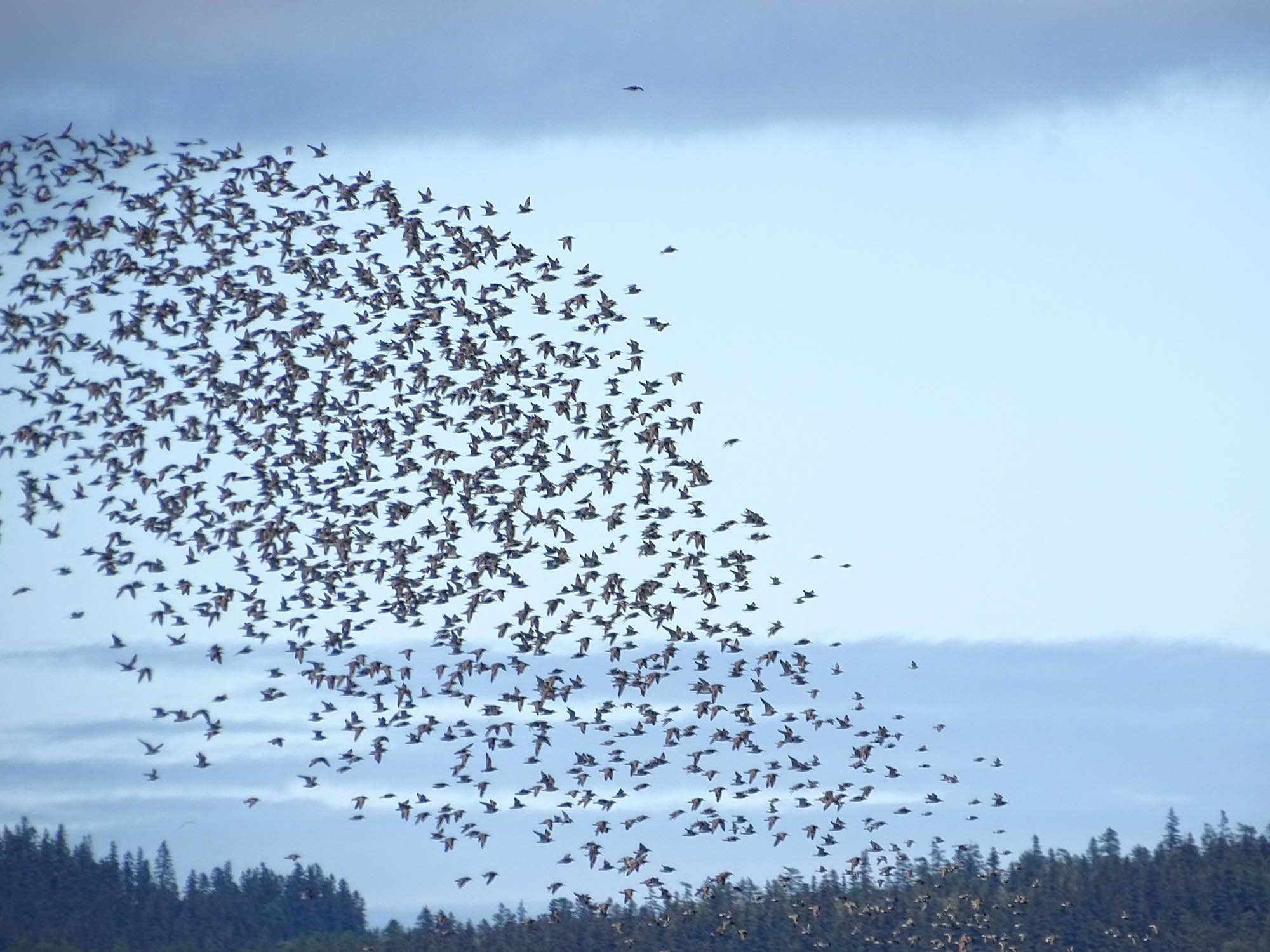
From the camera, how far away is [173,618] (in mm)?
85188

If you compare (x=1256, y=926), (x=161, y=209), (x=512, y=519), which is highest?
(x=161, y=209)

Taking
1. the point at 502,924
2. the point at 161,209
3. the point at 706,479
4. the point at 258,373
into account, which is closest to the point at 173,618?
the point at 258,373

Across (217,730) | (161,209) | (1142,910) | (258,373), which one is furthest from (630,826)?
(1142,910)

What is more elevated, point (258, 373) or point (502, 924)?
point (258, 373)

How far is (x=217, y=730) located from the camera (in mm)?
85500

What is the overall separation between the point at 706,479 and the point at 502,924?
124 m

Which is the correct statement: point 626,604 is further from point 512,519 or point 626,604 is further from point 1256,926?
point 1256,926

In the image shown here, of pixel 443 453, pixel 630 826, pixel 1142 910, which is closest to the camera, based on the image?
pixel 443 453

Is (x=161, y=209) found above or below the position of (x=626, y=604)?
above

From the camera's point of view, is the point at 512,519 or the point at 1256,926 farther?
the point at 1256,926

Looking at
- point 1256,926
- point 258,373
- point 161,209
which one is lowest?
point 1256,926

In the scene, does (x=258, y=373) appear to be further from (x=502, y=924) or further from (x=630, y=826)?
(x=502, y=924)

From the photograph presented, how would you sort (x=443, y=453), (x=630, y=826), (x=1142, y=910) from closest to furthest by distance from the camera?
(x=443, y=453), (x=630, y=826), (x=1142, y=910)

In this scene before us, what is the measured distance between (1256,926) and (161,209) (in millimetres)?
141367
